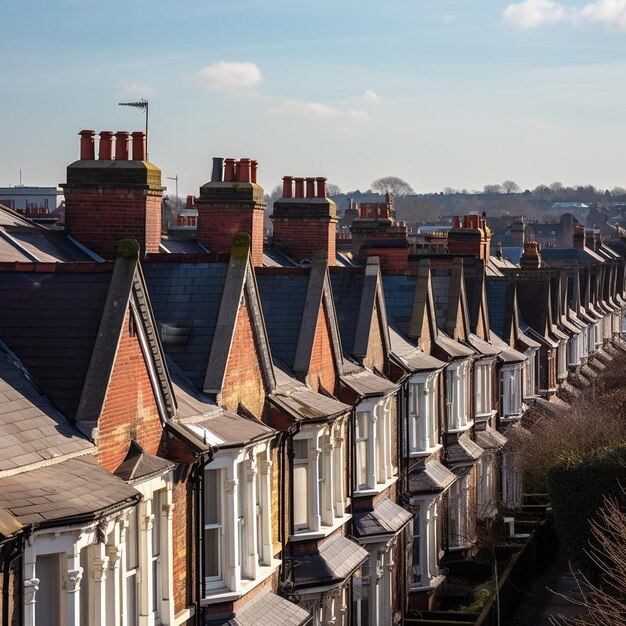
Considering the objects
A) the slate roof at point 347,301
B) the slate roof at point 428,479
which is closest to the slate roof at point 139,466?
the slate roof at point 347,301

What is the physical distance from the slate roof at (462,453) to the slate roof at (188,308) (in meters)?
16.8

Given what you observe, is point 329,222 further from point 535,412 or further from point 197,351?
point 535,412

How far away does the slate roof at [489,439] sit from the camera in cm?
3953

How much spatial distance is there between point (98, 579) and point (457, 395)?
2377 centimetres

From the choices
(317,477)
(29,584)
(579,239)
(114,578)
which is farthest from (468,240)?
(579,239)

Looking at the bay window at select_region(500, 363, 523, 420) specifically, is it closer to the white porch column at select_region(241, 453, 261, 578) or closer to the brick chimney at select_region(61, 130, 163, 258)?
the brick chimney at select_region(61, 130, 163, 258)

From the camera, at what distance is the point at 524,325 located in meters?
53.3

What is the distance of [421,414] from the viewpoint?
1262 inches

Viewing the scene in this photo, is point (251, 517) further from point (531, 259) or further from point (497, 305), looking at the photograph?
point (531, 259)

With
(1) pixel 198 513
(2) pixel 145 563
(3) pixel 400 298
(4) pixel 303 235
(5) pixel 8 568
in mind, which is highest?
(4) pixel 303 235

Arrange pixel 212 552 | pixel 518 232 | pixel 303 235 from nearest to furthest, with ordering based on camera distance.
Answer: pixel 212 552 → pixel 303 235 → pixel 518 232

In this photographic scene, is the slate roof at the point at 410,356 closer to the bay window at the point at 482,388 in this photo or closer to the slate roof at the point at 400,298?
the slate roof at the point at 400,298

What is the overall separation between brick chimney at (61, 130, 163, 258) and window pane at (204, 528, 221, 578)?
219 inches


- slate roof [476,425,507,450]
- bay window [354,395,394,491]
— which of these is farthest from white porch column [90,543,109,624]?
slate roof [476,425,507,450]
